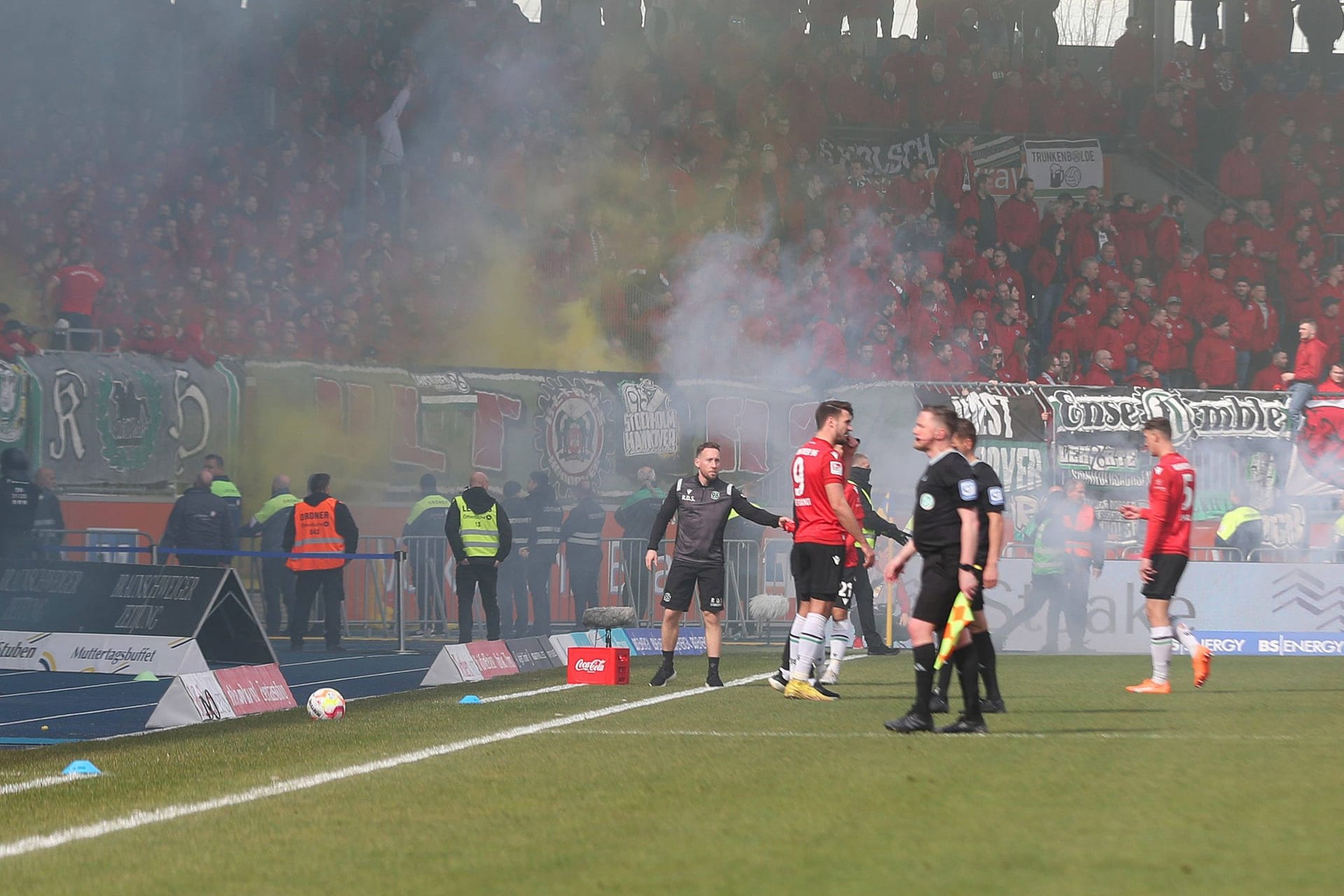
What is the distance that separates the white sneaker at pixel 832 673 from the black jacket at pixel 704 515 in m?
1.26

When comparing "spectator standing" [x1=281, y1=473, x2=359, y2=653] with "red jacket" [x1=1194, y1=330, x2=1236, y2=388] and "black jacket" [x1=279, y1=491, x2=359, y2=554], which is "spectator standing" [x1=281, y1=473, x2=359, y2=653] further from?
"red jacket" [x1=1194, y1=330, x2=1236, y2=388]

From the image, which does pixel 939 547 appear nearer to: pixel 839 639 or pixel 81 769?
pixel 81 769

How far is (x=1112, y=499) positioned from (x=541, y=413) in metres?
7.89

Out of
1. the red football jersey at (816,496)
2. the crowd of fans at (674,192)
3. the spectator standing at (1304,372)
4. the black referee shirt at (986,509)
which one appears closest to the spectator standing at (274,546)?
the crowd of fans at (674,192)

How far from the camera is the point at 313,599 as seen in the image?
19.4m

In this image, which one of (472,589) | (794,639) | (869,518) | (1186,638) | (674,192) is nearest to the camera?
(794,639)

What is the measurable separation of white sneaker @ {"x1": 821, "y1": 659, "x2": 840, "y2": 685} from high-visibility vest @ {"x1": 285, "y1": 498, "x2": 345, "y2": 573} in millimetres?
7640

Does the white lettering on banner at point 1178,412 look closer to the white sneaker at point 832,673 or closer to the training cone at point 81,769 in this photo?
the white sneaker at point 832,673

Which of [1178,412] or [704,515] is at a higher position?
[1178,412]

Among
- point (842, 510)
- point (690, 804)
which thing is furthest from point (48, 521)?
point (690, 804)

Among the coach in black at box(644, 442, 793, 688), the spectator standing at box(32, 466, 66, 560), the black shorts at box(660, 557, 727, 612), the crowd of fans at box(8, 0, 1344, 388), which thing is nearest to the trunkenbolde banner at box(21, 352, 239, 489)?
the spectator standing at box(32, 466, 66, 560)

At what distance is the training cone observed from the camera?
25.6 ft

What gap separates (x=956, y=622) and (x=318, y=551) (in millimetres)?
12020

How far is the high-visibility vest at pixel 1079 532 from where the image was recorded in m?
20.0
